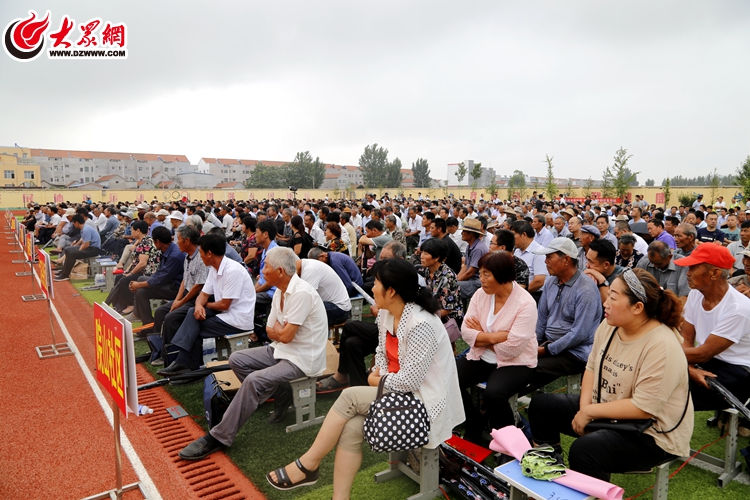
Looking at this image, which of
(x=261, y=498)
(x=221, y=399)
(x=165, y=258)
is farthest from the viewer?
(x=165, y=258)

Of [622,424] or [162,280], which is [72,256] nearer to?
[162,280]

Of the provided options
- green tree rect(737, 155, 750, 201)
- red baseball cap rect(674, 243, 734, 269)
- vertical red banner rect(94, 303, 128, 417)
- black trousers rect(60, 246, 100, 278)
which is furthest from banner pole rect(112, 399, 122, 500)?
green tree rect(737, 155, 750, 201)

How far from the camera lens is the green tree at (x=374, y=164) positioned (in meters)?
77.6

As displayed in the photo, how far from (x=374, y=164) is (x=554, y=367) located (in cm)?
7560

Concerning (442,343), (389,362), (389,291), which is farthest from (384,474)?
(389,291)

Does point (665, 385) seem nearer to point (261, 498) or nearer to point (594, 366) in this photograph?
point (594, 366)

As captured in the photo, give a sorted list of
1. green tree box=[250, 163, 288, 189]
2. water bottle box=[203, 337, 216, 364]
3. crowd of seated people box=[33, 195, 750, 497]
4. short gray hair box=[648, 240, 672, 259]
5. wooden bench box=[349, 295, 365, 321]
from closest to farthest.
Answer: crowd of seated people box=[33, 195, 750, 497] → short gray hair box=[648, 240, 672, 259] → water bottle box=[203, 337, 216, 364] → wooden bench box=[349, 295, 365, 321] → green tree box=[250, 163, 288, 189]

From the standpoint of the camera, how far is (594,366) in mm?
2955

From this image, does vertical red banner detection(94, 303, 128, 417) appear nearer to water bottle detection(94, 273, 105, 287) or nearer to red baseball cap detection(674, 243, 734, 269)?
red baseball cap detection(674, 243, 734, 269)

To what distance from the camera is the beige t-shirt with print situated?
2518 mm

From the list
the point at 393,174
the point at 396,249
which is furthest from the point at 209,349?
the point at 393,174

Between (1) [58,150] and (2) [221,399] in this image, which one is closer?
(2) [221,399]

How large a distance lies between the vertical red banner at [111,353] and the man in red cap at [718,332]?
3827 mm

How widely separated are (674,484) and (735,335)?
3.72 ft
